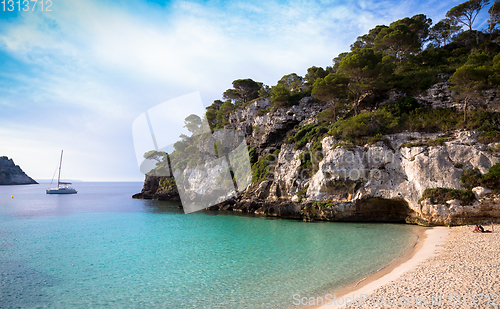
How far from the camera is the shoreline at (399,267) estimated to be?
7932mm

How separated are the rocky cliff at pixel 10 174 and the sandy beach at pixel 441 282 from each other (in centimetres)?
18452

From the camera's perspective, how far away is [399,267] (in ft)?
33.2

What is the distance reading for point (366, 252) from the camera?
41.5ft

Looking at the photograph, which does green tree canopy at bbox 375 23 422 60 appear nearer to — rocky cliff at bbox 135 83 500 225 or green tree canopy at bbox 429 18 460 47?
green tree canopy at bbox 429 18 460 47

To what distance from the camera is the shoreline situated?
26.0 ft

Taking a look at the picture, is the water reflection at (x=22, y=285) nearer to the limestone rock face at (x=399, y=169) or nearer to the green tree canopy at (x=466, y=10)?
the limestone rock face at (x=399, y=169)

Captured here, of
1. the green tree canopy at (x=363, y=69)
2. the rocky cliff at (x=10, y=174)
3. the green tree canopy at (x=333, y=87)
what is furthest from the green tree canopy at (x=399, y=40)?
the rocky cliff at (x=10, y=174)

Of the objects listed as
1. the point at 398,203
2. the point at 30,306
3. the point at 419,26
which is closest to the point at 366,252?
the point at 398,203

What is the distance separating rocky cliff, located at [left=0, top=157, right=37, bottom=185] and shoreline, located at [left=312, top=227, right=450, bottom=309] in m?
184

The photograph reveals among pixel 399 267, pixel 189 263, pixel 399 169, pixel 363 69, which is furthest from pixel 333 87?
pixel 189 263

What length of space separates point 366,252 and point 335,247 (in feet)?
5.89

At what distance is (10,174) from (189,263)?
597 feet

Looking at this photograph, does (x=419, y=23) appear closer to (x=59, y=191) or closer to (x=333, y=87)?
(x=333, y=87)

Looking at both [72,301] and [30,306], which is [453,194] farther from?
[30,306]
